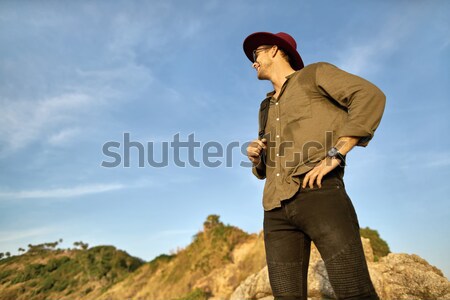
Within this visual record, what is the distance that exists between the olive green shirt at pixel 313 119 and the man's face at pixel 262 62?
292 millimetres

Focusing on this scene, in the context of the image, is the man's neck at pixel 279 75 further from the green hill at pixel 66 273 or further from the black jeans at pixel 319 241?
the green hill at pixel 66 273

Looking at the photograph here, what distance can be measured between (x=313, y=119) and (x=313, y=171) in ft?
1.45

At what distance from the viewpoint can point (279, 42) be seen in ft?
10.4

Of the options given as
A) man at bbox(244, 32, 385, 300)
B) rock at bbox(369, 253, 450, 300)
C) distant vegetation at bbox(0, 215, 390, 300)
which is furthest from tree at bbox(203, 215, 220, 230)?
man at bbox(244, 32, 385, 300)

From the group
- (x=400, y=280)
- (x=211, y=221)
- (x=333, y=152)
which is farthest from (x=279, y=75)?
(x=211, y=221)

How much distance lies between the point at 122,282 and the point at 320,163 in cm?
2368

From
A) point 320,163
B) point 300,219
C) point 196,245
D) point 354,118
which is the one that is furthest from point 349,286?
point 196,245

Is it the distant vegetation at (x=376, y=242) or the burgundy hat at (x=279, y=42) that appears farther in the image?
the distant vegetation at (x=376, y=242)

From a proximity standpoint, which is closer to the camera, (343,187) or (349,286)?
(349,286)

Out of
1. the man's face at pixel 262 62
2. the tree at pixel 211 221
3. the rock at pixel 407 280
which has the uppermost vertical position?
the tree at pixel 211 221

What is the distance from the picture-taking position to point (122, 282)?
76.6ft

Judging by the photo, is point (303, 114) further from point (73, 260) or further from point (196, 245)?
point (73, 260)

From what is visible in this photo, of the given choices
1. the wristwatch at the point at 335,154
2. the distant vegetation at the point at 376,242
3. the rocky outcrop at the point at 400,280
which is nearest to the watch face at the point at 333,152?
the wristwatch at the point at 335,154

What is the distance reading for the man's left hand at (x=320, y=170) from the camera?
2.45m
